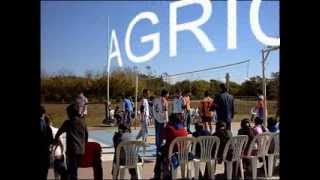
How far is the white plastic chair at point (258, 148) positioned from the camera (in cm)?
509

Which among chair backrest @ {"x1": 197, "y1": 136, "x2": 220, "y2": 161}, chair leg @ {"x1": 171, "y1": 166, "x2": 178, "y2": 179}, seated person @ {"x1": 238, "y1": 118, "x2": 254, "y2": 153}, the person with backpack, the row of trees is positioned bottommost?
chair leg @ {"x1": 171, "y1": 166, "x2": 178, "y2": 179}

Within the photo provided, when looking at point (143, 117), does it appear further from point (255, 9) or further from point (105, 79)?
point (255, 9)

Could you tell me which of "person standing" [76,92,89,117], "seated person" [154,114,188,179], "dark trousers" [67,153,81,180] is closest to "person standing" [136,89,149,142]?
"person standing" [76,92,89,117]

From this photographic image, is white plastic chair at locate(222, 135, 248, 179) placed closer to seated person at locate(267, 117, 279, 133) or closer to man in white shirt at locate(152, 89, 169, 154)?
seated person at locate(267, 117, 279, 133)

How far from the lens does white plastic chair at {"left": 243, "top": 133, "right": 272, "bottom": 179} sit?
509 centimetres

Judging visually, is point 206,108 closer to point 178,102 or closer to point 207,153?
point 178,102

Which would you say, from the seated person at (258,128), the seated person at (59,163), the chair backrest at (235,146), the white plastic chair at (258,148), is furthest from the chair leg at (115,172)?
the seated person at (258,128)

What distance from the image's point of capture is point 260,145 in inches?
201

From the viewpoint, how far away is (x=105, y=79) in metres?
5.97

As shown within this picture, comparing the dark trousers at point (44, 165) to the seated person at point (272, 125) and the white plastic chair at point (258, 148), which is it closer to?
the white plastic chair at point (258, 148)
